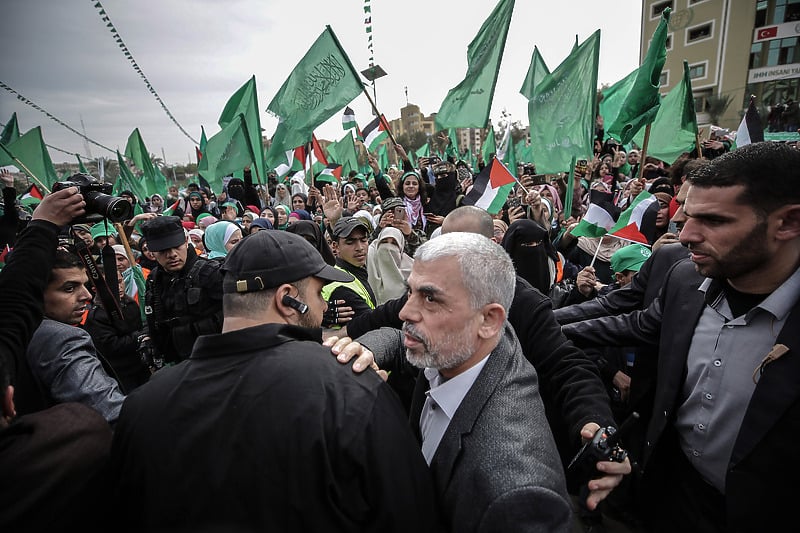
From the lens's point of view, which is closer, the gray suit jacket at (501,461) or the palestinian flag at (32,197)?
the gray suit jacket at (501,461)

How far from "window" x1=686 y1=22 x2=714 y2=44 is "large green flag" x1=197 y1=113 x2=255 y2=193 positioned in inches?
1916

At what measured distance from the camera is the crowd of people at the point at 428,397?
3.87 ft

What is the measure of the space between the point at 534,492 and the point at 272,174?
14.8m

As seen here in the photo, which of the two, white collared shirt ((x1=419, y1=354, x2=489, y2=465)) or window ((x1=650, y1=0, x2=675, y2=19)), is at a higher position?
window ((x1=650, y1=0, x2=675, y2=19))

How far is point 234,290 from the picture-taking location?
4.92 ft

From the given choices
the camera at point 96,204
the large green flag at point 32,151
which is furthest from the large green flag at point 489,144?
the camera at point 96,204

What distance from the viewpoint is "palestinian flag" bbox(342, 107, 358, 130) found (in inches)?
396

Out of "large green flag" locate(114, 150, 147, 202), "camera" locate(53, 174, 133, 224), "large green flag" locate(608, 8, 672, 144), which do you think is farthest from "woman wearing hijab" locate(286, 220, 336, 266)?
"large green flag" locate(114, 150, 147, 202)

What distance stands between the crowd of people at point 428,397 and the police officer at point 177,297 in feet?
2.97

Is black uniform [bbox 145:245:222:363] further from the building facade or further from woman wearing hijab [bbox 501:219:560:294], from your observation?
the building facade

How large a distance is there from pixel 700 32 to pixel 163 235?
173 feet

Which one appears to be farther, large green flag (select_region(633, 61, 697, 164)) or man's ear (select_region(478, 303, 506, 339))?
large green flag (select_region(633, 61, 697, 164))

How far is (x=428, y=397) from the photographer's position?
1.73 meters

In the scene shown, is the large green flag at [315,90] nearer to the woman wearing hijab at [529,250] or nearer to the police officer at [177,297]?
the police officer at [177,297]
